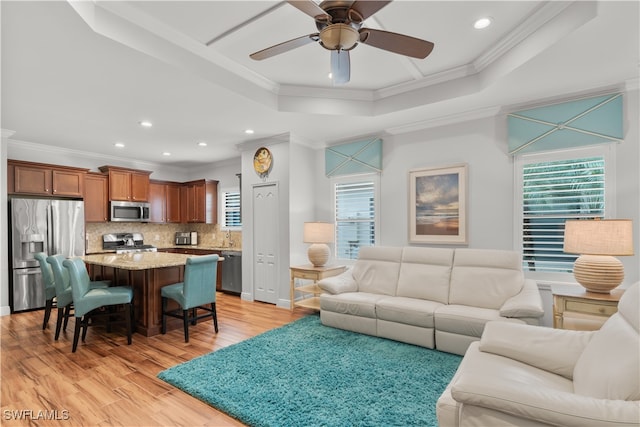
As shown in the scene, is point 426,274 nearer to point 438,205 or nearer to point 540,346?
point 438,205

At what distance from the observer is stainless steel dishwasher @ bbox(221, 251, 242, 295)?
5.82 m

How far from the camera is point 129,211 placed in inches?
249

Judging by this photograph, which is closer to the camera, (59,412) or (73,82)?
(59,412)

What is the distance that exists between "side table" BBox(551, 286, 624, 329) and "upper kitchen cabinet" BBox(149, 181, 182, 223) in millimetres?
6912

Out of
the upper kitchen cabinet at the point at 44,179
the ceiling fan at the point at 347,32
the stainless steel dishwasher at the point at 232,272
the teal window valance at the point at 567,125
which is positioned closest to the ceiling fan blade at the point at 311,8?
the ceiling fan at the point at 347,32

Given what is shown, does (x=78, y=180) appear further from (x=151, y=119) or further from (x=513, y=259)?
(x=513, y=259)

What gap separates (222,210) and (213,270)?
3409mm

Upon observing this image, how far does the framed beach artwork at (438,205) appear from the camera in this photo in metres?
4.04

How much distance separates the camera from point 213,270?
12.5 ft

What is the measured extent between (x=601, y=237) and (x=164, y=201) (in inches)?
286

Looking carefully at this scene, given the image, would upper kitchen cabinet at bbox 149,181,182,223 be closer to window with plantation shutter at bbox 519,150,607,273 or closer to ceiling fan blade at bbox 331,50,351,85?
ceiling fan blade at bbox 331,50,351,85

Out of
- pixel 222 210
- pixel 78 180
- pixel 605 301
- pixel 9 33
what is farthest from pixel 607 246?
pixel 78 180

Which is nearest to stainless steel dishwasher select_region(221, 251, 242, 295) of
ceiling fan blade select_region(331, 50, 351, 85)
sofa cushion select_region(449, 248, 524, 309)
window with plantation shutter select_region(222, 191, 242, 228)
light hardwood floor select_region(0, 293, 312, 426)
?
window with plantation shutter select_region(222, 191, 242, 228)

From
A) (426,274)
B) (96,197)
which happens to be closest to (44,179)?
(96,197)
